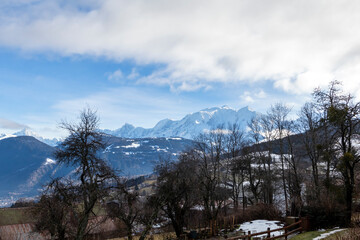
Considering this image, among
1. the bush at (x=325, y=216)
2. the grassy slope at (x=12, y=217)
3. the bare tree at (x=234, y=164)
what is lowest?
the grassy slope at (x=12, y=217)

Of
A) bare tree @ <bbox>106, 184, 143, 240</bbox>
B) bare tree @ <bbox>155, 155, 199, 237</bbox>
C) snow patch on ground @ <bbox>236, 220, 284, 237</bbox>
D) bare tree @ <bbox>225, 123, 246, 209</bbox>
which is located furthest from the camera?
bare tree @ <bbox>225, 123, 246, 209</bbox>


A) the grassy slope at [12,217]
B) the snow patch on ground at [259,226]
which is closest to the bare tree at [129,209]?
the snow patch on ground at [259,226]

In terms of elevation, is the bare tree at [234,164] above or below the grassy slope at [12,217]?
above

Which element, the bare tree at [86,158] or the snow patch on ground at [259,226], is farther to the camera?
the snow patch on ground at [259,226]

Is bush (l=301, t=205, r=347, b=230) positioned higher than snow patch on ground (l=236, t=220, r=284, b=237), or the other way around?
bush (l=301, t=205, r=347, b=230)

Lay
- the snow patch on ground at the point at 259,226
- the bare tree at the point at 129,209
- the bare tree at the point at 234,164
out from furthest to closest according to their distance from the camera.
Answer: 1. the bare tree at the point at 234,164
2. the snow patch on ground at the point at 259,226
3. the bare tree at the point at 129,209

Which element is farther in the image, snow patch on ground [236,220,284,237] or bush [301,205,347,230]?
snow patch on ground [236,220,284,237]

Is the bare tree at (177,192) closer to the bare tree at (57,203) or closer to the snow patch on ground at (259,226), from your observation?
the snow patch on ground at (259,226)

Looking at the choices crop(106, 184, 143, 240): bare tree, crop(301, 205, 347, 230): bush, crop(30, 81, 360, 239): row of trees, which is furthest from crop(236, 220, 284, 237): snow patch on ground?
crop(106, 184, 143, 240): bare tree

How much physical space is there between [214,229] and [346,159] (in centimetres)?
1577

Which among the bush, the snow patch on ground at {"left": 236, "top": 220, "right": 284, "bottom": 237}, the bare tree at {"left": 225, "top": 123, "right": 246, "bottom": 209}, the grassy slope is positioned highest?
the bare tree at {"left": 225, "top": 123, "right": 246, "bottom": 209}

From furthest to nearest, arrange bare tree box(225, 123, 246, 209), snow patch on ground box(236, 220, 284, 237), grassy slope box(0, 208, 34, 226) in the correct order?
1. grassy slope box(0, 208, 34, 226)
2. bare tree box(225, 123, 246, 209)
3. snow patch on ground box(236, 220, 284, 237)

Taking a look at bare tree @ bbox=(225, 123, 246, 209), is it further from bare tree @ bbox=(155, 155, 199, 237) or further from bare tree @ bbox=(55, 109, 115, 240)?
bare tree @ bbox=(55, 109, 115, 240)

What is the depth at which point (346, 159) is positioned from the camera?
20578mm
